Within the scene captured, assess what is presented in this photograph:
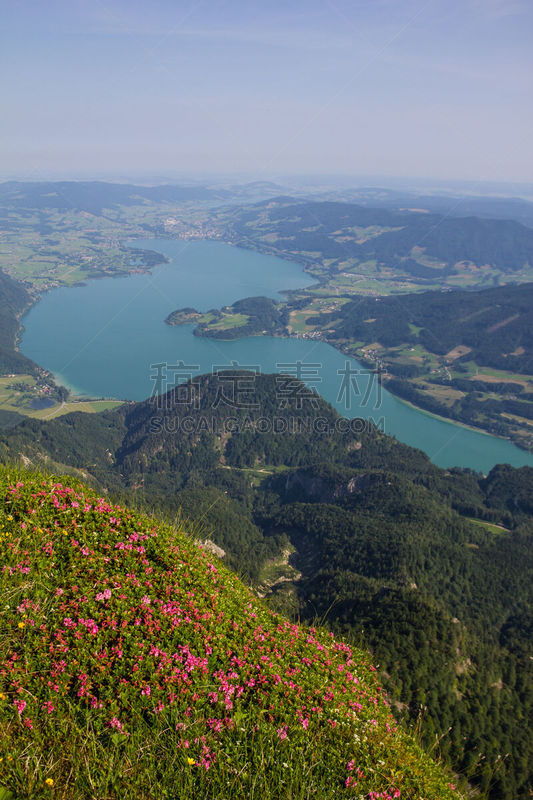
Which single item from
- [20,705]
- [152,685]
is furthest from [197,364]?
[20,705]

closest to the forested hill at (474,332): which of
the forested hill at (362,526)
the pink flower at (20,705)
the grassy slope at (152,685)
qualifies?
the forested hill at (362,526)

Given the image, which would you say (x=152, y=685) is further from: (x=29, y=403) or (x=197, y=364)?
(x=197, y=364)

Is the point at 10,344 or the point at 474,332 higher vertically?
the point at 474,332

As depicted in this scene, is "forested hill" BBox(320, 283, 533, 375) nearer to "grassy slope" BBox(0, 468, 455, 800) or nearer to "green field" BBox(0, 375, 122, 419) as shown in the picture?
"green field" BBox(0, 375, 122, 419)

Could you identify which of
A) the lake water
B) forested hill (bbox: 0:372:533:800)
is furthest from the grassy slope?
the lake water

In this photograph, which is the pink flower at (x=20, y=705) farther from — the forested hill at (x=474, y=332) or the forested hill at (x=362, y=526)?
the forested hill at (x=474, y=332)

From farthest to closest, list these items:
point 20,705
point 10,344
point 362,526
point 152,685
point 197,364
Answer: point 10,344
point 197,364
point 362,526
point 152,685
point 20,705
